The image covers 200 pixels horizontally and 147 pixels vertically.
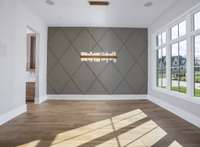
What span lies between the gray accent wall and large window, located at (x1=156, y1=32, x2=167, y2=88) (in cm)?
101

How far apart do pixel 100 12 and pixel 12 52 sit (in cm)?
289

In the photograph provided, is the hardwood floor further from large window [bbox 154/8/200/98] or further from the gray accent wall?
the gray accent wall

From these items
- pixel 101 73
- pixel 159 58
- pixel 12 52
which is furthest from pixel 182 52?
pixel 12 52

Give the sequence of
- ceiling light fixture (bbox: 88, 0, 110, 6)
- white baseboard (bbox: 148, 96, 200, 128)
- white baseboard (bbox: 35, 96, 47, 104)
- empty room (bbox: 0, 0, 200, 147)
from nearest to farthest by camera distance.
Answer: empty room (bbox: 0, 0, 200, 147), white baseboard (bbox: 148, 96, 200, 128), ceiling light fixture (bbox: 88, 0, 110, 6), white baseboard (bbox: 35, 96, 47, 104)

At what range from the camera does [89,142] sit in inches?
113

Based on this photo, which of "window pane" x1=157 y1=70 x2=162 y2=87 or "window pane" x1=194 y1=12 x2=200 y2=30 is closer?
"window pane" x1=194 y1=12 x2=200 y2=30

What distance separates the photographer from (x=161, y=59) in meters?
6.36

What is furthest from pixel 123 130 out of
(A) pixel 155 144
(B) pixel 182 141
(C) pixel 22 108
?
(C) pixel 22 108

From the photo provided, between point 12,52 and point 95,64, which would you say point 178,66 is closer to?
point 95,64

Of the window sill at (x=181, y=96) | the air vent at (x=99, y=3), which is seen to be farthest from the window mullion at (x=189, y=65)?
the air vent at (x=99, y=3)

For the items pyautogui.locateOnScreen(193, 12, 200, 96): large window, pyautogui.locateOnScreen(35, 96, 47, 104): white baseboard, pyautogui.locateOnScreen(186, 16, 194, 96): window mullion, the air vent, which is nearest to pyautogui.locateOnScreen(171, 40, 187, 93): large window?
pyautogui.locateOnScreen(186, 16, 194, 96): window mullion

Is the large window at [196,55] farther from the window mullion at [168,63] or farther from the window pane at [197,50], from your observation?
the window mullion at [168,63]

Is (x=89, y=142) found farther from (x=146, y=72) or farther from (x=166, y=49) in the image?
(x=146, y=72)

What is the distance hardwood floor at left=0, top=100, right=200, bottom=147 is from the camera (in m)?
2.83
